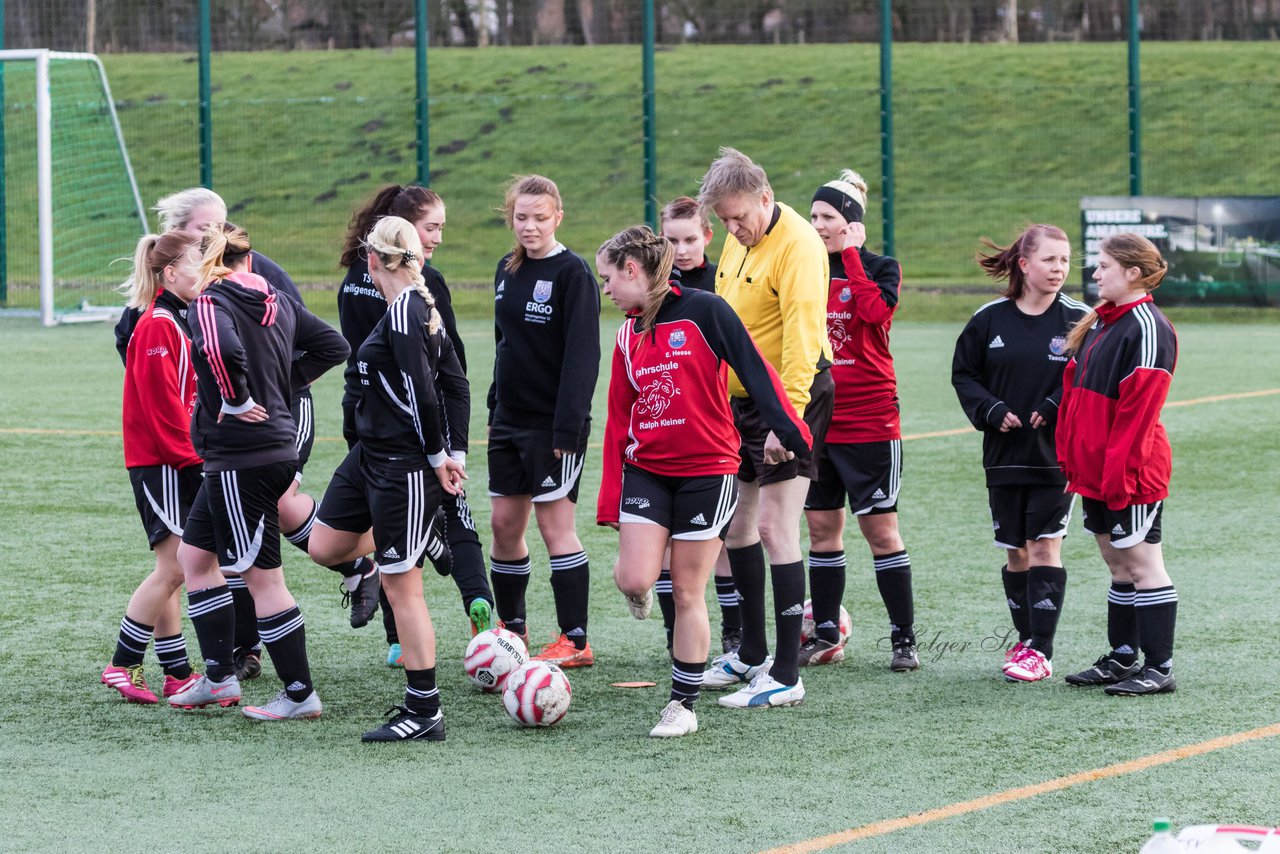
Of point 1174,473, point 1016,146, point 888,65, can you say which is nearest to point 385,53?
point 888,65

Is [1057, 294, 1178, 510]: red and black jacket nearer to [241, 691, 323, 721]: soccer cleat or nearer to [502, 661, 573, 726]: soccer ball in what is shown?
[502, 661, 573, 726]: soccer ball

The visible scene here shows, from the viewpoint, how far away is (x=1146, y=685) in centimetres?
581

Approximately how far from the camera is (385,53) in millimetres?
31266

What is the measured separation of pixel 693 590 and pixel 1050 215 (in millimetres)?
29708

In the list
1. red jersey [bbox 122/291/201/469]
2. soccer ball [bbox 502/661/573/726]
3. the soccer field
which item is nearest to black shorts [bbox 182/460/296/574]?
red jersey [bbox 122/291/201/469]

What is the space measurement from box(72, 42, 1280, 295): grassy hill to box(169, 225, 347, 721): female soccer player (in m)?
23.2

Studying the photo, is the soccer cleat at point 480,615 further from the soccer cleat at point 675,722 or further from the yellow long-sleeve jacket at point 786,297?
the yellow long-sleeve jacket at point 786,297

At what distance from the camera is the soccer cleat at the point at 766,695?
225 inches

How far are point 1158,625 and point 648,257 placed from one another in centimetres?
227

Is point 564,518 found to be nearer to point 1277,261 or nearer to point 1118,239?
point 1118,239

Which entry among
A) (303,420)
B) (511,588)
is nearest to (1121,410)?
(511,588)

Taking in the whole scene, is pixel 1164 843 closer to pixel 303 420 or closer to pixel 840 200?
pixel 840 200

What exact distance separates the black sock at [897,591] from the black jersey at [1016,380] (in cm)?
48

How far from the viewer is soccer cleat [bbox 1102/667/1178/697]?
580 cm
